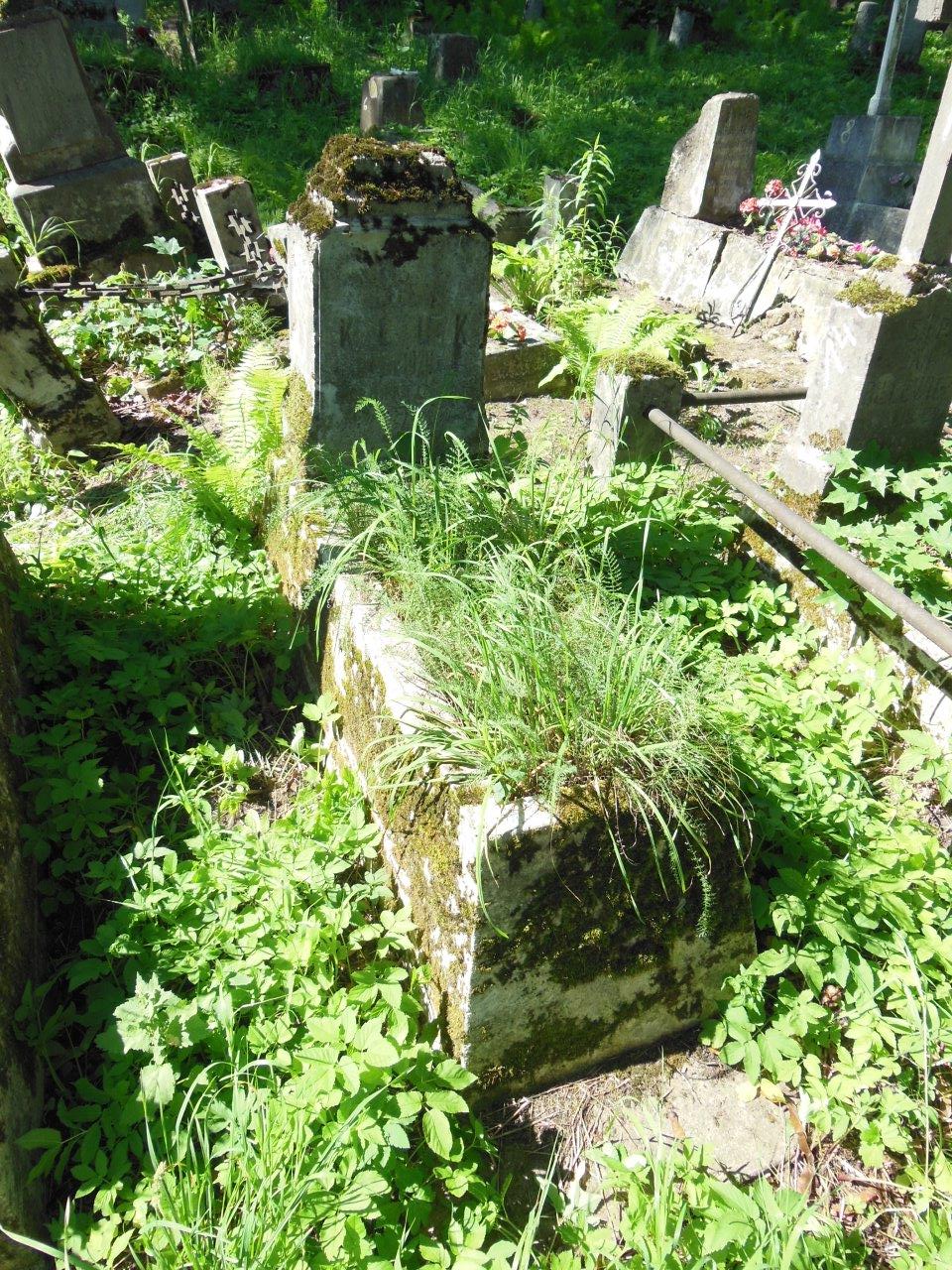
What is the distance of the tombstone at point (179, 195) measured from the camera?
267 inches

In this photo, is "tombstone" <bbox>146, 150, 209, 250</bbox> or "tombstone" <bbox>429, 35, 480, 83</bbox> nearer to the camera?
"tombstone" <bbox>146, 150, 209, 250</bbox>

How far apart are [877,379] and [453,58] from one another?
454 inches

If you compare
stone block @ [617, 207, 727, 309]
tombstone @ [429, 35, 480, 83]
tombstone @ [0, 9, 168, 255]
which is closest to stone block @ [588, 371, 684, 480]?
stone block @ [617, 207, 727, 309]

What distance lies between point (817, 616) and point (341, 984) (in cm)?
224

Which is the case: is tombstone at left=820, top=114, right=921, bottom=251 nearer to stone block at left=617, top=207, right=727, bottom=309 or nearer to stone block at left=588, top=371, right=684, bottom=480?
stone block at left=617, top=207, right=727, bottom=309

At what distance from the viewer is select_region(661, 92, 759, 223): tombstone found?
7148mm

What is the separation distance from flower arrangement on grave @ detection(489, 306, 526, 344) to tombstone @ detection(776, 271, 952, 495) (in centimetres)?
252

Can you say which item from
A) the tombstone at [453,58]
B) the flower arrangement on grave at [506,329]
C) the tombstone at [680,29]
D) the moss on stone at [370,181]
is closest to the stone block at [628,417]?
the moss on stone at [370,181]

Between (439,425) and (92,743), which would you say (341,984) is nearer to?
(92,743)

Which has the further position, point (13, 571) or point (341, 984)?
point (13, 571)

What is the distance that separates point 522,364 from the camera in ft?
18.3

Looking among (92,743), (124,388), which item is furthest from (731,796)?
(124,388)

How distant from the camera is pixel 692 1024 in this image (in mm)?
2195

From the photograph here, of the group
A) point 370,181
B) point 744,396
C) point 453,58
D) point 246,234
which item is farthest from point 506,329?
point 453,58
